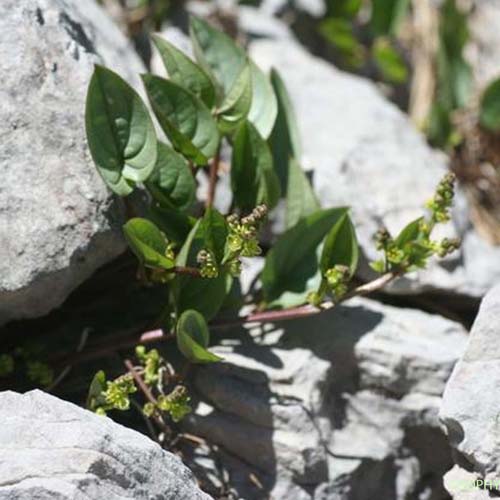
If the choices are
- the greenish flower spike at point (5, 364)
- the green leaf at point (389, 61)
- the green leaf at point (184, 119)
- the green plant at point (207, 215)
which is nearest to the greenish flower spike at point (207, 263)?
the green plant at point (207, 215)

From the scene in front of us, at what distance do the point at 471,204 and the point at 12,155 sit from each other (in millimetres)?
1616

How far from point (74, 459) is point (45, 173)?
0.59 m

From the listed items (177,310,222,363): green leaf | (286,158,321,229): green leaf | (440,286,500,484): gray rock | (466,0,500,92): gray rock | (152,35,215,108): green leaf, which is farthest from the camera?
(466,0,500,92): gray rock

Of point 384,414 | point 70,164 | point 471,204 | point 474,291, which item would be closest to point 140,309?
point 70,164

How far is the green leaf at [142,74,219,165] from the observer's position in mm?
1987

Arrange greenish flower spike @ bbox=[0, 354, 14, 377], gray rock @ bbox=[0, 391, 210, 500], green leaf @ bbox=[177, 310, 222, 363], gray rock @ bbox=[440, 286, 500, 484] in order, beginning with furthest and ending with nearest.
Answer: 1. greenish flower spike @ bbox=[0, 354, 14, 377]
2. green leaf @ bbox=[177, 310, 222, 363]
3. gray rock @ bbox=[440, 286, 500, 484]
4. gray rock @ bbox=[0, 391, 210, 500]

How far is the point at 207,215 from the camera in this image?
71.6 inches

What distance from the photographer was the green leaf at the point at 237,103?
210cm

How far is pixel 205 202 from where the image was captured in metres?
2.27

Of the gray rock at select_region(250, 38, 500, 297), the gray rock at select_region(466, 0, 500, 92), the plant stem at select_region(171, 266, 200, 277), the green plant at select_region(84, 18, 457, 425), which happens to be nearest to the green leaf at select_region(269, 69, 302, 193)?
the green plant at select_region(84, 18, 457, 425)

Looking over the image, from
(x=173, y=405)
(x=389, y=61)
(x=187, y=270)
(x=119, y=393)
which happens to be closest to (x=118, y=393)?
(x=119, y=393)

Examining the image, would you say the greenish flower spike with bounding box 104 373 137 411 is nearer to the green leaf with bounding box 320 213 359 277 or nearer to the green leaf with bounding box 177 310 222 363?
the green leaf with bounding box 177 310 222 363

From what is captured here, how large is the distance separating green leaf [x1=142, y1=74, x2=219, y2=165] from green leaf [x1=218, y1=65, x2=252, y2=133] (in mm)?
78

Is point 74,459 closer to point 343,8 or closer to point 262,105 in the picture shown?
point 262,105
